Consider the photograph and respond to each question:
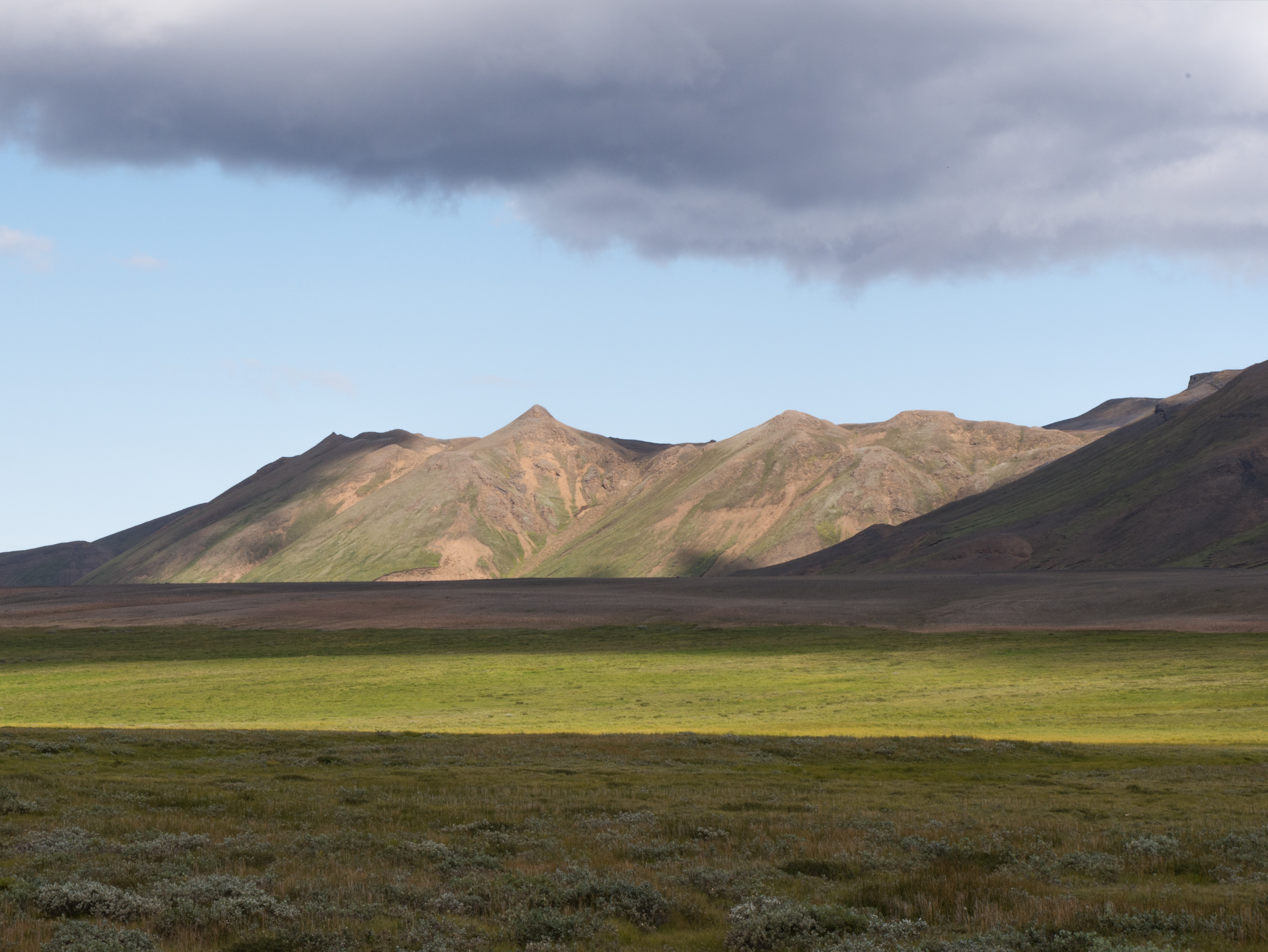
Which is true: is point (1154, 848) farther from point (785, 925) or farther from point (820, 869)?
point (785, 925)

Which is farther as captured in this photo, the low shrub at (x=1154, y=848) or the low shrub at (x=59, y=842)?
the low shrub at (x=1154, y=848)

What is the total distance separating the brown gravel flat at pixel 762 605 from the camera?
104625 mm

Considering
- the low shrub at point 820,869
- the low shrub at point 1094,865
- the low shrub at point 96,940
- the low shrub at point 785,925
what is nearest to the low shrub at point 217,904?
the low shrub at point 96,940

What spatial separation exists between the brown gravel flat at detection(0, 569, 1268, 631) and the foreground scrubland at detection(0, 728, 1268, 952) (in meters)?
77.2

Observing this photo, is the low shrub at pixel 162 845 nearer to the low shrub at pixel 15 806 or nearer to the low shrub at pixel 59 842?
the low shrub at pixel 59 842

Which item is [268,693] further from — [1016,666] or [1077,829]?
[1077,829]

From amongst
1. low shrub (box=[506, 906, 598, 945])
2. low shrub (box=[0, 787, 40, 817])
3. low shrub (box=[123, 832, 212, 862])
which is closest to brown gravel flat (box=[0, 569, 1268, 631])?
low shrub (box=[0, 787, 40, 817])

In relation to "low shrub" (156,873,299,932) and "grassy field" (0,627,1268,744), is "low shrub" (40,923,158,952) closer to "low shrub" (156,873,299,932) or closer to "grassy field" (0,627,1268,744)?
"low shrub" (156,873,299,932)

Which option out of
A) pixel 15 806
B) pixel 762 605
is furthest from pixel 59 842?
pixel 762 605

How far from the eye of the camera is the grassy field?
52.1 meters

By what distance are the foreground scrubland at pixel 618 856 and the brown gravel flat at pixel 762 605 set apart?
77.2 meters

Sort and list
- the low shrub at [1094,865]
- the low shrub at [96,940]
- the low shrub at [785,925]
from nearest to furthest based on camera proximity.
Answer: the low shrub at [96,940]
the low shrub at [785,925]
the low shrub at [1094,865]

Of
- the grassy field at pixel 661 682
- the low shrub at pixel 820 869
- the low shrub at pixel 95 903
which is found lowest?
the grassy field at pixel 661 682

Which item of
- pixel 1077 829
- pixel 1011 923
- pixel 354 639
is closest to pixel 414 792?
pixel 1077 829
